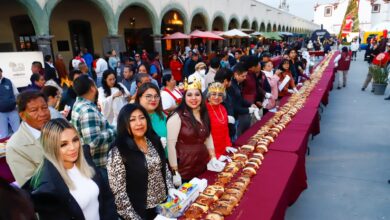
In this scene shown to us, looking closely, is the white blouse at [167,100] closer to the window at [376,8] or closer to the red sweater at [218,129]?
the red sweater at [218,129]

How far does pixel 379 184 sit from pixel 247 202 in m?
3.10

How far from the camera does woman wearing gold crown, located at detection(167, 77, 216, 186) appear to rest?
2.91 meters

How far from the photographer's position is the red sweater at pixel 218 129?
138 inches

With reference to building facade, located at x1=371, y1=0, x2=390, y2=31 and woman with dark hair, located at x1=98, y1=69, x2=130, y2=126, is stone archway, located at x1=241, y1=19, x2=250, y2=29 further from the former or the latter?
building facade, located at x1=371, y1=0, x2=390, y2=31

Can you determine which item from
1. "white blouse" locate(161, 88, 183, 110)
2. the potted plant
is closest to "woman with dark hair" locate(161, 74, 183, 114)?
"white blouse" locate(161, 88, 183, 110)

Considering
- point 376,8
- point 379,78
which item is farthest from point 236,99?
point 376,8

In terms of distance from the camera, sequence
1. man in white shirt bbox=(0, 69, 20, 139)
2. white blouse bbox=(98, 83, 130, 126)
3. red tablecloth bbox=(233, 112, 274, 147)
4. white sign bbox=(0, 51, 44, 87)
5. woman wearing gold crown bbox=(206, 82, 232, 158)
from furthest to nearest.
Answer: white sign bbox=(0, 51, 44, 87) → man in white shirt bbox=(0, 69, 20, 139) → white blouse bbox=(98, 83, 130, 126) → red tablecloth bbox=(233, 112, 274, 147) → woman wearing gold crown bbox=(206, 82, 232, 158)

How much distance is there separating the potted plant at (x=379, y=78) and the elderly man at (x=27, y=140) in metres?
10.9

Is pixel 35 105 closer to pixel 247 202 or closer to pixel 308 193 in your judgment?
pixel 247 202

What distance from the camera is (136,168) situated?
218 centimetres

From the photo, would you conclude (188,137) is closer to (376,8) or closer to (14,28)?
(14,28)

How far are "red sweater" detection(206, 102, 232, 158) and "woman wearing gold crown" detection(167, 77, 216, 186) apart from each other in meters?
0.40

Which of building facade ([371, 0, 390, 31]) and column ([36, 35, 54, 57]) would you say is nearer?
column ([36, 35, 54, 57])

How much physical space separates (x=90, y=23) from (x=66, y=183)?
15.1 m
